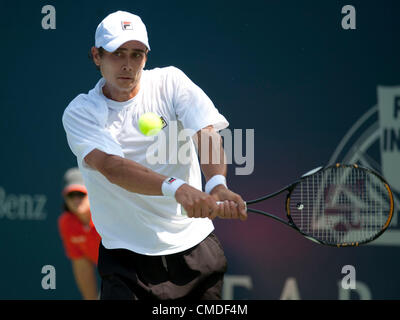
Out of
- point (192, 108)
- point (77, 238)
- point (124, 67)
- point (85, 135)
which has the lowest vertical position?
point (77, 238)

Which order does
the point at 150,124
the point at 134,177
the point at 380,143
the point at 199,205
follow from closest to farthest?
the point at 199,205, the point at 134,177, the point at 150,124, the point at 380,143

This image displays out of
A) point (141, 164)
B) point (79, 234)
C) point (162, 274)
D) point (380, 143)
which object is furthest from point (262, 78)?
point (162, 274)

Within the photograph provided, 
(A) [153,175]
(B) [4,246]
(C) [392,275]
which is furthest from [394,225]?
(B) [4,246]

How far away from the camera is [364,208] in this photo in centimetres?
361

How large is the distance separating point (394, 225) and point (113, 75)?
2.08 m

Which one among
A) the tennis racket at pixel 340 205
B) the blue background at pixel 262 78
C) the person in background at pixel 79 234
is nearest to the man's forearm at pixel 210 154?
the tennis racket at pixel 340 205

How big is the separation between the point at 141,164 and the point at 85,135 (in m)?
0.25

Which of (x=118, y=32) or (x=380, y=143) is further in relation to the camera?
(x=380, y=143)

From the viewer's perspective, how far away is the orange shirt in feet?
13.6

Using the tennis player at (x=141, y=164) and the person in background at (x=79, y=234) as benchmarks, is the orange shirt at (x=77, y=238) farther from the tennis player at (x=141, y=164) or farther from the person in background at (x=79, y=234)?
the tennis player at (x=141, y=164)

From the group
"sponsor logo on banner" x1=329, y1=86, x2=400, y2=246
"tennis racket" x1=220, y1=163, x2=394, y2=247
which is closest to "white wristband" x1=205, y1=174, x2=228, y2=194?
"tennis racket" x1=220, y1=163, x2=394, y2=247

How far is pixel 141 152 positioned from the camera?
2805mm

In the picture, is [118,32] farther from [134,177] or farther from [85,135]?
[134,177]
